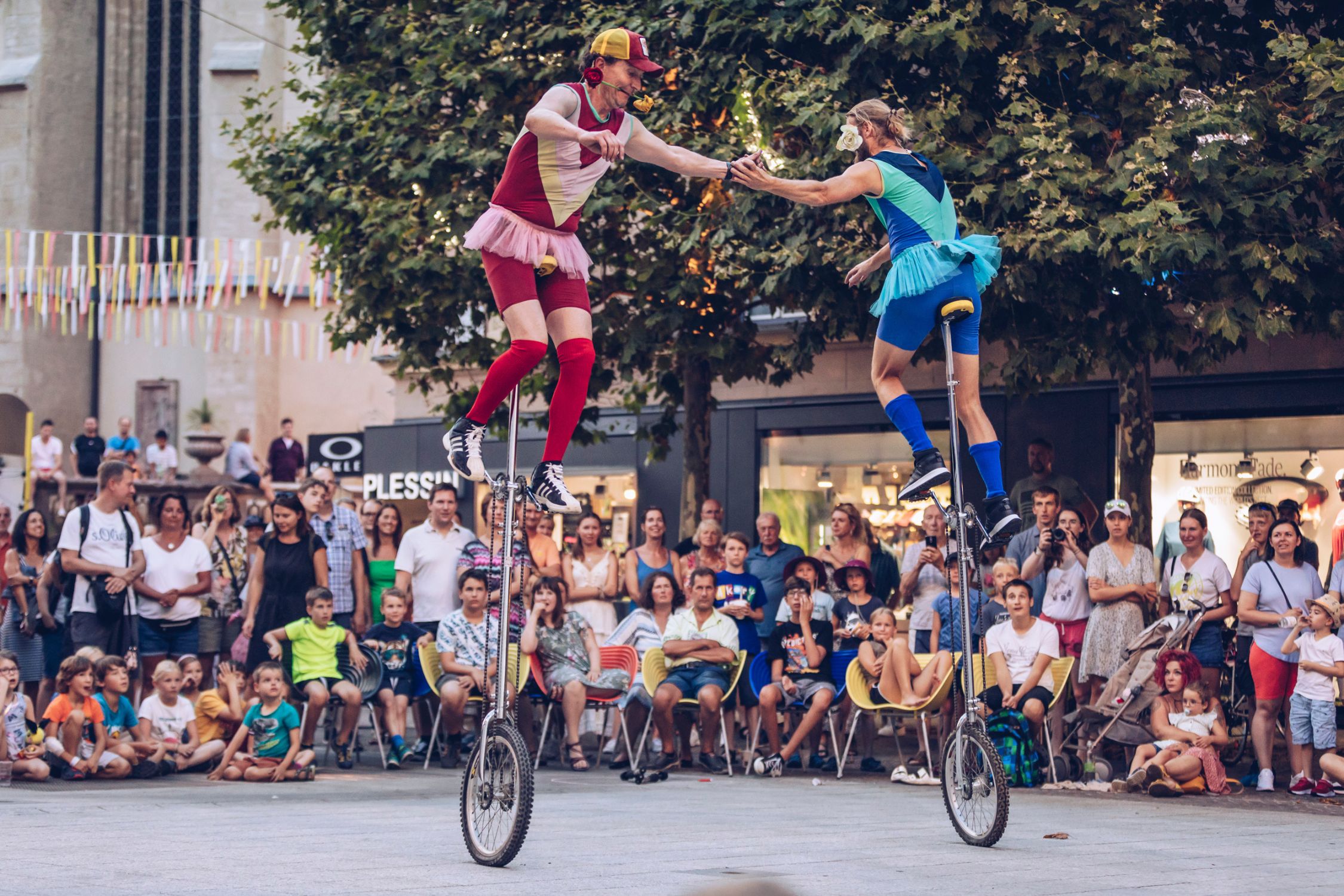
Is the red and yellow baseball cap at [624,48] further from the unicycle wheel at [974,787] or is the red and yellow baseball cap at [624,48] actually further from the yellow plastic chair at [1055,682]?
the yellow plastic chair at [1055,682]

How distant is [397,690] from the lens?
38.7ft

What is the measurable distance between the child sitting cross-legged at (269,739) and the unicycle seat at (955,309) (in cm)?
555

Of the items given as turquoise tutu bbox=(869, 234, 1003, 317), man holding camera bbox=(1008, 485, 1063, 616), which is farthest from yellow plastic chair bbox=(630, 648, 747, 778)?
turquoise tutu bbox=(869, 234, 1003, 317)

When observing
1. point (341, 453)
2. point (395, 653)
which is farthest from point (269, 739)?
point (341, 453)

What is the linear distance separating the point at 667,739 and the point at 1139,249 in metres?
4.47

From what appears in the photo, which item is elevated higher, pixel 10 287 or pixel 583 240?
pixel 10 287

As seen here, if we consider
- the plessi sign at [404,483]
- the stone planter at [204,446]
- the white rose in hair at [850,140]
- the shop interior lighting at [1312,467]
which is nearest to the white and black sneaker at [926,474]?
the white rose in hair at [850,140]

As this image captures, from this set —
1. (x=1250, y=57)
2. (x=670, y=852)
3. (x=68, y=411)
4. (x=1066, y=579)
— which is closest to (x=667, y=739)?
(x=1066, y=579)

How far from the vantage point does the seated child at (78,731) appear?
10227 mm

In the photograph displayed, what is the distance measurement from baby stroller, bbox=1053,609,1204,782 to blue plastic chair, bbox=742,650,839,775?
1580 mm

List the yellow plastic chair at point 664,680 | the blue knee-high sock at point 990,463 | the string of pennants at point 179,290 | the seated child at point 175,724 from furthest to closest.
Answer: the string of pennants at point 179,290 < the yellow plastic chair at point 664,680 < the seated child at point 175,724 < the blue knee-high sock at point 990,463

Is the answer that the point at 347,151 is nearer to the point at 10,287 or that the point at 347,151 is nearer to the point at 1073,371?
the point at 1073,371

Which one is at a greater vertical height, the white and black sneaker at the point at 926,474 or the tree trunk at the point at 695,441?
the tree trunk at the point at 695,441

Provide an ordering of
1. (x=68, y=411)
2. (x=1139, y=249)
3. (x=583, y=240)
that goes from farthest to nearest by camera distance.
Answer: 1. (x=68, y=411)
2. (x=583, y=240)
3. (x=1139, y=249)
